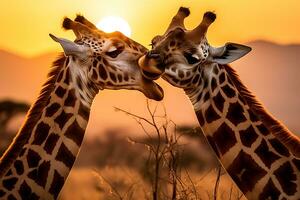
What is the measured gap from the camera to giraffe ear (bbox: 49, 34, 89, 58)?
7.26 m

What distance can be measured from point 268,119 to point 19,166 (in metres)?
1.87

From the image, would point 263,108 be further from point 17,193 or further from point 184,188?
point 17,193

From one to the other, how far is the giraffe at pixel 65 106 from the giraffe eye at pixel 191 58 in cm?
Answer: 39

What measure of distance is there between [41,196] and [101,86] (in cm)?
105

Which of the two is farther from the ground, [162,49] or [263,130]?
[162,49]

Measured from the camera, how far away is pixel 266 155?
702 centimetres

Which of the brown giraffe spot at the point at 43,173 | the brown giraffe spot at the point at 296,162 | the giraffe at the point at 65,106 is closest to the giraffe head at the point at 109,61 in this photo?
the giraffe at the point at 65,106

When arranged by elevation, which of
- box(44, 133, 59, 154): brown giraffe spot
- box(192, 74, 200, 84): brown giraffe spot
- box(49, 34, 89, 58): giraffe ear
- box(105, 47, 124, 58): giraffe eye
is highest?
box(49, 34, 89, 58): giraffe ear

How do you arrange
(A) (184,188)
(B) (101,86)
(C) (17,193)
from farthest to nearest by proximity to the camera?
(A) (184,188) → (B) (101,86) → (C) (17,193)

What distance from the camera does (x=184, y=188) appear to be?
826cm

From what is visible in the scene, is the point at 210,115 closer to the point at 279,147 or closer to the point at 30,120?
the point at 279,147

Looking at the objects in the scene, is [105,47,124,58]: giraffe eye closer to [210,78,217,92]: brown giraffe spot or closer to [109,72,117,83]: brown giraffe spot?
[109,72,117,83]: brown giraffe spot

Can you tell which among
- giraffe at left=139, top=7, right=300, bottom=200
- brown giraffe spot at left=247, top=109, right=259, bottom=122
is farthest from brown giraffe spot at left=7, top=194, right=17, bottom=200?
brown giraffe spot at left=247, top=109, right=259, bottom=122

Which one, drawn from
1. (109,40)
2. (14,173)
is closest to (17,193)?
(14,173)
